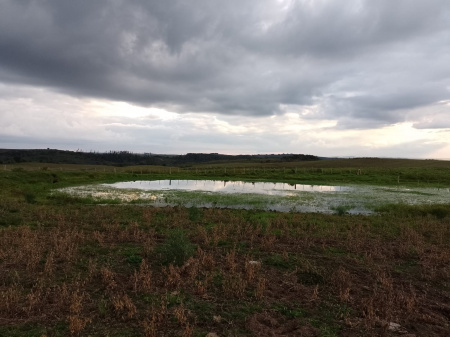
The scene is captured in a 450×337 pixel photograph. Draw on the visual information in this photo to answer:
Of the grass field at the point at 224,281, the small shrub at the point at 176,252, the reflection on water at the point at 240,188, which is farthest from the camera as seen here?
the reflection on water at the point at 240,188

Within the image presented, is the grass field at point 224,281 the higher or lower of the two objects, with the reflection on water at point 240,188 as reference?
higher

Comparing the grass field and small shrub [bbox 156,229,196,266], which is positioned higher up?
small shrub [bbox 156,229,196,266]

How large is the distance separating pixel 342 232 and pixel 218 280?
954 cm

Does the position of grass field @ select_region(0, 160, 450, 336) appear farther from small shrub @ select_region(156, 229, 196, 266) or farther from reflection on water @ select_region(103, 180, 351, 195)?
reflection on water @ select_region(103, 180, 351, 195)

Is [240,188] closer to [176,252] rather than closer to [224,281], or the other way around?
[176,252]

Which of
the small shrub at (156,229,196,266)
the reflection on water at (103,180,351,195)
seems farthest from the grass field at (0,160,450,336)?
the reflection on water at (103,180,351,195)

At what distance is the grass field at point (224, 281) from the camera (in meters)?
6.71

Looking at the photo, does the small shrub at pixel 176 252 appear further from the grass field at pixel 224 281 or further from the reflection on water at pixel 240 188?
the reflection on water at pixel 240 188

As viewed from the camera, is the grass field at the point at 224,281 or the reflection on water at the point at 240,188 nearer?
the grass field at the point at 224,281

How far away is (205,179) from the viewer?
194ft

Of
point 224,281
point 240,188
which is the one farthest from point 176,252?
point 240,188

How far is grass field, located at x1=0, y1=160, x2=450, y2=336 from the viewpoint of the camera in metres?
6.71

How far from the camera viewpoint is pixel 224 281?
29.1 ft

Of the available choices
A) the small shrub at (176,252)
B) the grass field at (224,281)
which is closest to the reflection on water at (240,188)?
the grass field at (224,281)
